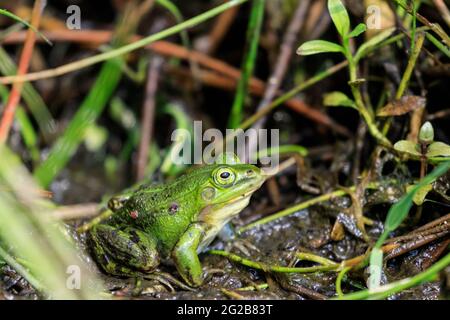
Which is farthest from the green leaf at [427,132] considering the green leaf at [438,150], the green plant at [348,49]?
the green plant at [348,49]

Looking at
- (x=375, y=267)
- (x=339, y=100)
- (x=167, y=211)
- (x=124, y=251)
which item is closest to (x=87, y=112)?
(x=167, y=211)

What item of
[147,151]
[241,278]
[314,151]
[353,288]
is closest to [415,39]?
[314,151]

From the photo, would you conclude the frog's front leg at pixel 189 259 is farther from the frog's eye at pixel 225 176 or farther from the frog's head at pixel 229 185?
the frog's eye at pixel 225 176

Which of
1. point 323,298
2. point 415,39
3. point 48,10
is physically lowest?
point 323,298

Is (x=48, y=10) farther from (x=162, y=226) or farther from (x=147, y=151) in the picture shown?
(x=162, y=226)

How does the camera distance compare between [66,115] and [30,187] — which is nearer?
[30,187]

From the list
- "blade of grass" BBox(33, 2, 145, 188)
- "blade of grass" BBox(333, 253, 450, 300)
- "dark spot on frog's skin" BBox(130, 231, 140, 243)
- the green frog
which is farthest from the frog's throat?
"blade of grass" BBox(33, 2, 145, 188)
